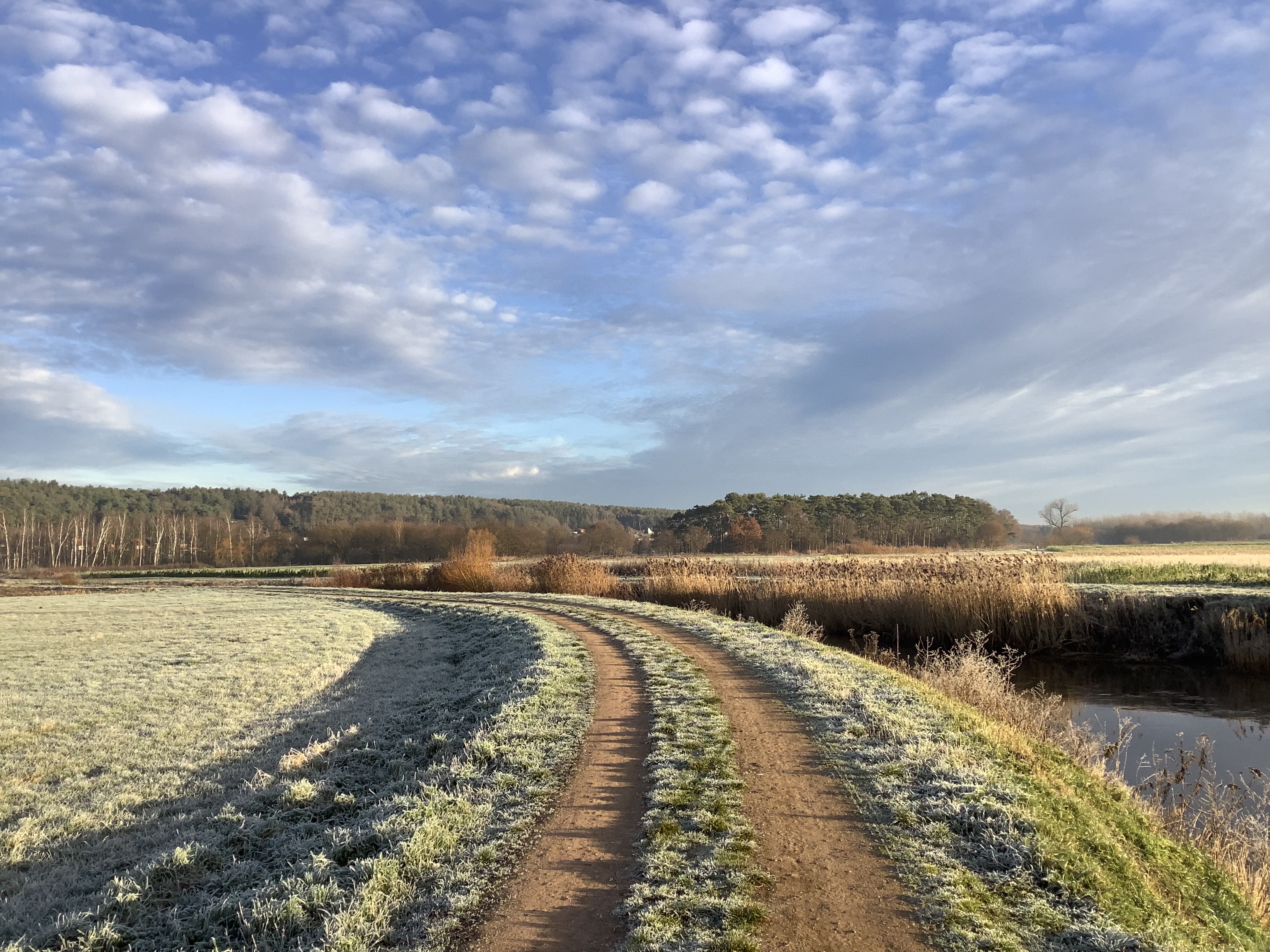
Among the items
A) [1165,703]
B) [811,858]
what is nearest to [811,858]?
[811,858]

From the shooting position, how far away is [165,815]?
23.8 feet

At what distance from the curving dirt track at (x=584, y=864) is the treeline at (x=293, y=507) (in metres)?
106

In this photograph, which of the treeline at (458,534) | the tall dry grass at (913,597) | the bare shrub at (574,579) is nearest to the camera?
the tall dry grass at (913,597)

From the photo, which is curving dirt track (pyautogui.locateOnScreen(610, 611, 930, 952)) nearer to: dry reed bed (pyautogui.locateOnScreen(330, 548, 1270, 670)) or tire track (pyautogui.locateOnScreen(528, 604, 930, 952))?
tire track (pyautogui.locateOnScreen(528, 604, 930, 952))

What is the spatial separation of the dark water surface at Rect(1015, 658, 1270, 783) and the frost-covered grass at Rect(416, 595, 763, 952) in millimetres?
5645

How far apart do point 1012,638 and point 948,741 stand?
13360 mm

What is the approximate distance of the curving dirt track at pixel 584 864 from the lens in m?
3.97

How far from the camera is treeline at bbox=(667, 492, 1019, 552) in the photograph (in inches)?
3383

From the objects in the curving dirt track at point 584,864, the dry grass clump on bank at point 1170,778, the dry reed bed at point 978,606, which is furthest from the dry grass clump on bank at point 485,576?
the curving dirt track at point 584,864

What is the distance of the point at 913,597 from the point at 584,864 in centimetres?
1720

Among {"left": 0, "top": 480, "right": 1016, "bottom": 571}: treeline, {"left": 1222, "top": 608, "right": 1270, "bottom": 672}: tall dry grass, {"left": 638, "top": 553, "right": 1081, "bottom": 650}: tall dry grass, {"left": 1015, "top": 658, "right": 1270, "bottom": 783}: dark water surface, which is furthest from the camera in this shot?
{"left": 0, "top": 480, "right": 1016, "bottom": 571}: treeline

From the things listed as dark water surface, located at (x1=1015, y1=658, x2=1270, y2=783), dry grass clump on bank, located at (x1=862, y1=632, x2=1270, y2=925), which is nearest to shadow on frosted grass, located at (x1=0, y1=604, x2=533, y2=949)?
dry grass clump on bank, located at (x1=862, y1=632, x2=1270, y2=925)

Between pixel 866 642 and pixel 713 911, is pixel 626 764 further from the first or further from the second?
pixel 866 642

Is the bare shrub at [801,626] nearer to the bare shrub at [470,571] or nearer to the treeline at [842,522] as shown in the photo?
the bare shrub at [470,571]
